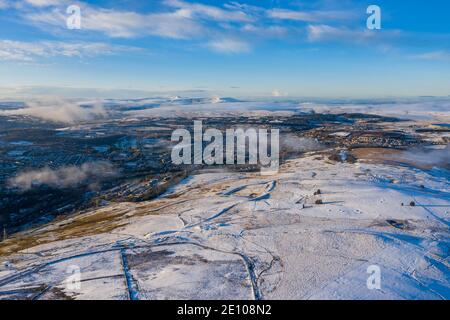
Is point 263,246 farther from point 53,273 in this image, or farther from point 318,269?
point 53,273

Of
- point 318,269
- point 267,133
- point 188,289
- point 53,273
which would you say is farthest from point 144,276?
point 267,133

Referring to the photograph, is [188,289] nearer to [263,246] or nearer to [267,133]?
[263,246]

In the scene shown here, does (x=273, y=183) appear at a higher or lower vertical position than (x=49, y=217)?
higher

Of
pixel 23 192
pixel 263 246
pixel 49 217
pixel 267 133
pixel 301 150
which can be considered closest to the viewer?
pixel 263 246

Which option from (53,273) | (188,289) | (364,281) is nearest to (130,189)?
(53,273)

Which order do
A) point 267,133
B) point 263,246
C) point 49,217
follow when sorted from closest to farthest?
point 263,246, point 49,217, point 267,133

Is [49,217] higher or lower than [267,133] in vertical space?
lower

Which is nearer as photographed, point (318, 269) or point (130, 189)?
point (318, 269)
